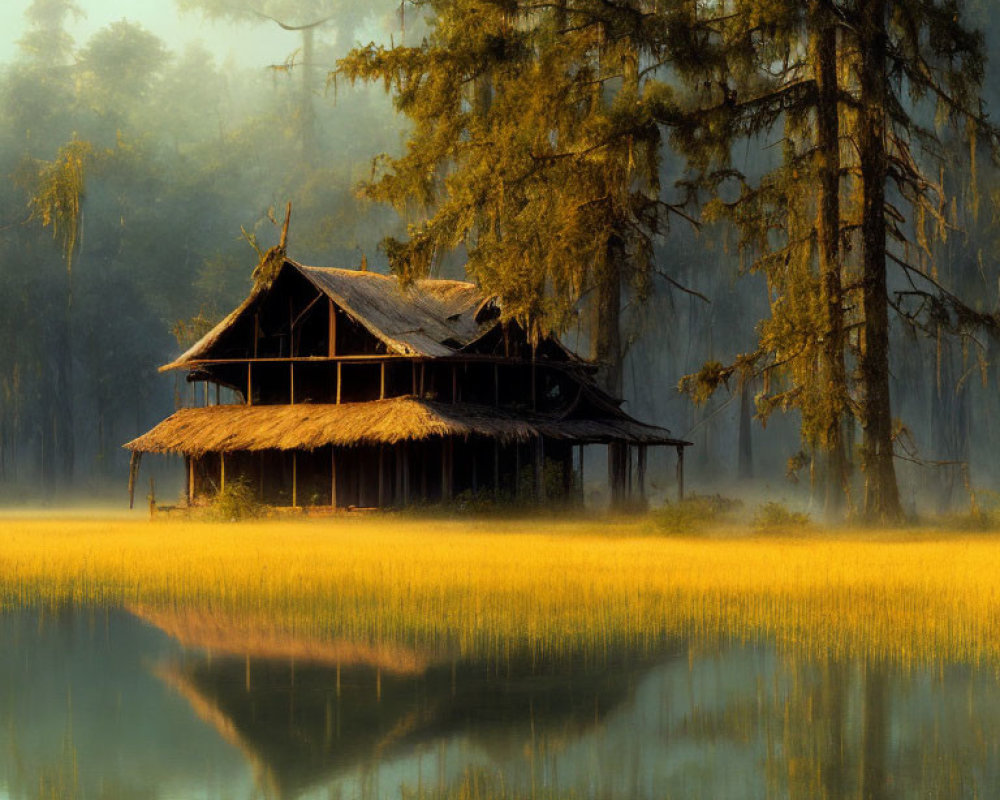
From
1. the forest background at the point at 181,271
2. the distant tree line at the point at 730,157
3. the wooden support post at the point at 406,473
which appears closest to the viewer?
the distant tree line at the point at 730,157

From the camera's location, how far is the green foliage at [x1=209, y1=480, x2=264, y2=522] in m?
36.9

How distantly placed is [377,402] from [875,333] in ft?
45.2

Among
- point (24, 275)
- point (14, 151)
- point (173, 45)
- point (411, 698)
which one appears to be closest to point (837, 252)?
point (411, 698)

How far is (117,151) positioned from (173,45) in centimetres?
13148

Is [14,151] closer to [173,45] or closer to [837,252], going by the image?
[837,252]

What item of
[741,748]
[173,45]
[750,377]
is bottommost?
[741,748]

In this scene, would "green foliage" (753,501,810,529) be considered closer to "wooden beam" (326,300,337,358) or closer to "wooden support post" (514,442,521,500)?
"wooden support post" (514,442,521,500)

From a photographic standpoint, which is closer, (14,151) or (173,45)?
(14,151)

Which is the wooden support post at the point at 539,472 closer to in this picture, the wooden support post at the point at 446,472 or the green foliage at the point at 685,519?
the wooden support post at the point at 446,472

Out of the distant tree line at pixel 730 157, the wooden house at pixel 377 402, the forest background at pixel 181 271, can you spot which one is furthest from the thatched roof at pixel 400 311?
the forest background at pixel 181 271

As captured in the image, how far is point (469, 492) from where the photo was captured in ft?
123

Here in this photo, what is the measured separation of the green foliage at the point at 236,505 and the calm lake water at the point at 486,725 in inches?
927

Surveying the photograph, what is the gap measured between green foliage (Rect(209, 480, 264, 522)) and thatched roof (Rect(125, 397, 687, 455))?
1066 millimetres

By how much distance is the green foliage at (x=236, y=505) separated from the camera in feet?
121
